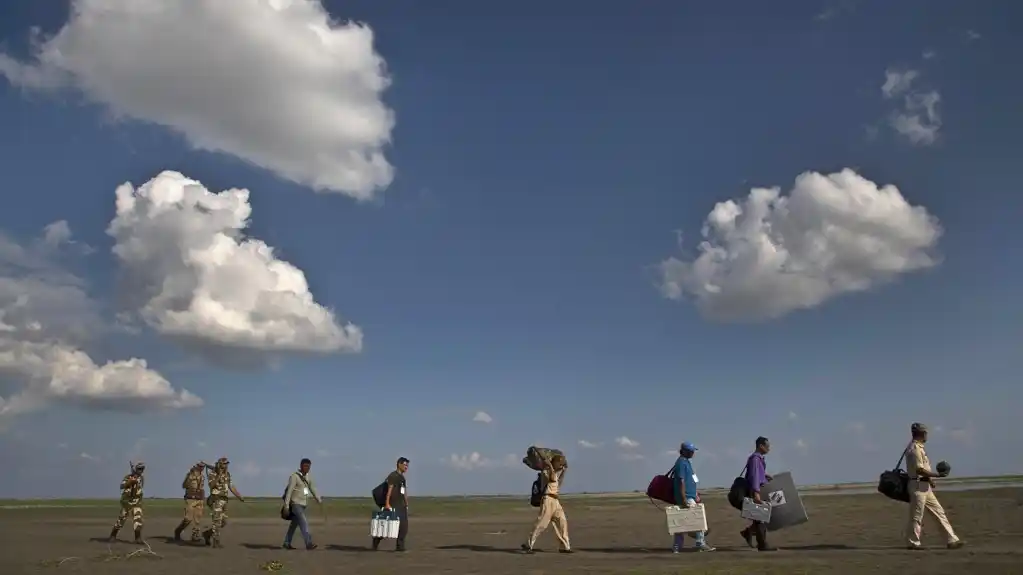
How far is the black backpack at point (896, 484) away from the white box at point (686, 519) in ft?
12.0

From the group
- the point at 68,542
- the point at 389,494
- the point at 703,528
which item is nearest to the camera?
the point at 703,528

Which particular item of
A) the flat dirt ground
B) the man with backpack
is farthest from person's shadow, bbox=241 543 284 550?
the man with backpack

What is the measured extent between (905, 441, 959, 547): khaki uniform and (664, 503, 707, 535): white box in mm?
4024

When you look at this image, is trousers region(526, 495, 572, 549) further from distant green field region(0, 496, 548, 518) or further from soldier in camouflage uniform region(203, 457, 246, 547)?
distant green field region(0, 496, 548, 518)

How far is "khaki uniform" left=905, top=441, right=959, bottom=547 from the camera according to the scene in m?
15.8

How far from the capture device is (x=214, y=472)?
855 inches

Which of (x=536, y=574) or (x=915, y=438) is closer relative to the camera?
(x=536, y=574)

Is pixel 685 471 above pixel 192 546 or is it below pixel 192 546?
above

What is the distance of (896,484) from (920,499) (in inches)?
21.7

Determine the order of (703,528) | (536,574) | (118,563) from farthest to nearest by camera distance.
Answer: (118,563) < (703,528) < (536,574)

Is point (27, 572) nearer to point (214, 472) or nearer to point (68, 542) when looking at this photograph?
point (214, 472)

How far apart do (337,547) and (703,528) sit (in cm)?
1069

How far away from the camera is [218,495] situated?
2162cm

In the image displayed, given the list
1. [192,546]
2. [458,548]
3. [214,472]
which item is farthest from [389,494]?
[192,546]
